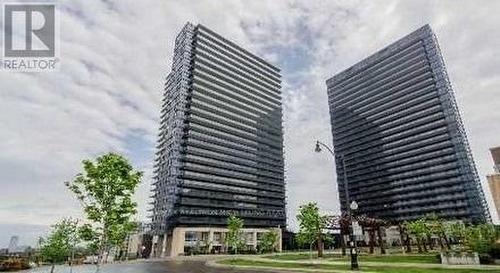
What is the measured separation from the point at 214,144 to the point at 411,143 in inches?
3607

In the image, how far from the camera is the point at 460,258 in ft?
102

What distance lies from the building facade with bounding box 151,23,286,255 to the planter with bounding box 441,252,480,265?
95.7m

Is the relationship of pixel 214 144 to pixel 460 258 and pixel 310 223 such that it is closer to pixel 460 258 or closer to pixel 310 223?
pixel 310 223

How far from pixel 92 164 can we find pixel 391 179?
170974 mm

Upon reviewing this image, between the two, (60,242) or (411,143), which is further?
(411,143)

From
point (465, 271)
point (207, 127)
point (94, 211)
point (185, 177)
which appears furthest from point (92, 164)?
point (207, 127)

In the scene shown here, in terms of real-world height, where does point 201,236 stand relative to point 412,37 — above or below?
below

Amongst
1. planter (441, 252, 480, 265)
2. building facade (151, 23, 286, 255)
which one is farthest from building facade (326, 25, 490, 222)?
planter (441, 252, 480, 265)

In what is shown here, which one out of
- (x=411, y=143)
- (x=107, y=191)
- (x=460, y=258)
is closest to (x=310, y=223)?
(x=460, y=258)

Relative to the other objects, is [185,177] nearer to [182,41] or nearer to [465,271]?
[182,41]

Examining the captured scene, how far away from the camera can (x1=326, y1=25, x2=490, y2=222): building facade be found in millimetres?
148500

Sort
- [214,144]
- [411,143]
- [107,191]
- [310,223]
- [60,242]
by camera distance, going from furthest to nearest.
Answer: [411,143] < [214,144] < [310,223] < [60,242] < [107,191]

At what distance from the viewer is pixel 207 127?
459 ft

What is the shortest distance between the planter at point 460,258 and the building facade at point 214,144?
95.7 m
